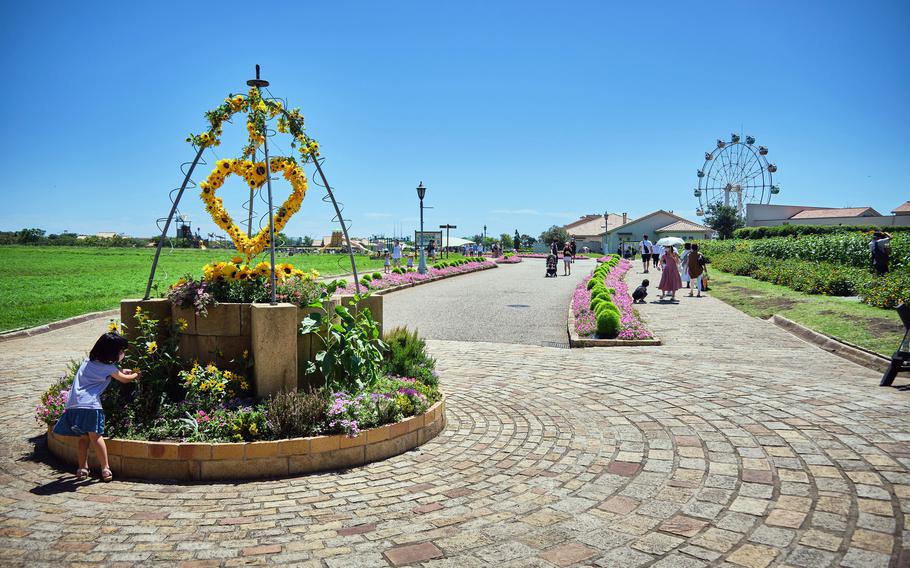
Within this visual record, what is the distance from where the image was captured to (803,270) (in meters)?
20.8

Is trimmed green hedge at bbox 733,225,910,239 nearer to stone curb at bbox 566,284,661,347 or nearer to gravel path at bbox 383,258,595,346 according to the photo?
gravel path at bbox 383,258,595,346

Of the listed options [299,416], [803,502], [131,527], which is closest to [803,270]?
[803,502]

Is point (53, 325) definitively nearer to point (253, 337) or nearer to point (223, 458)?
point (253, 337)

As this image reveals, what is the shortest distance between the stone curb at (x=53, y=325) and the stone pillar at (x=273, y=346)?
388 inches

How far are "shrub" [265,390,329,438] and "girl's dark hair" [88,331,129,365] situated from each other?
126 centimetres

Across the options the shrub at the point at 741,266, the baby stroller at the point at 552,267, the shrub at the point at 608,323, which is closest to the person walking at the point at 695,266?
the shrub at the point at 741,266

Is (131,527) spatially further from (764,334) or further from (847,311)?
(847,311)

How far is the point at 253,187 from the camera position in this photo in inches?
263

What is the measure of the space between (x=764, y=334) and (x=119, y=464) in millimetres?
11963

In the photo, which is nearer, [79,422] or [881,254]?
[79,422]

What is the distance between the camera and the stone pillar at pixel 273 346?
5.32 meters

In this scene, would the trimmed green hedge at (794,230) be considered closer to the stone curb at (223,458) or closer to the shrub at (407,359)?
the shrub at (407,359)

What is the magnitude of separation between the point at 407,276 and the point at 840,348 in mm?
17532

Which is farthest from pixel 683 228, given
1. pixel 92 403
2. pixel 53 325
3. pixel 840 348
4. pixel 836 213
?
pixel 92 403
